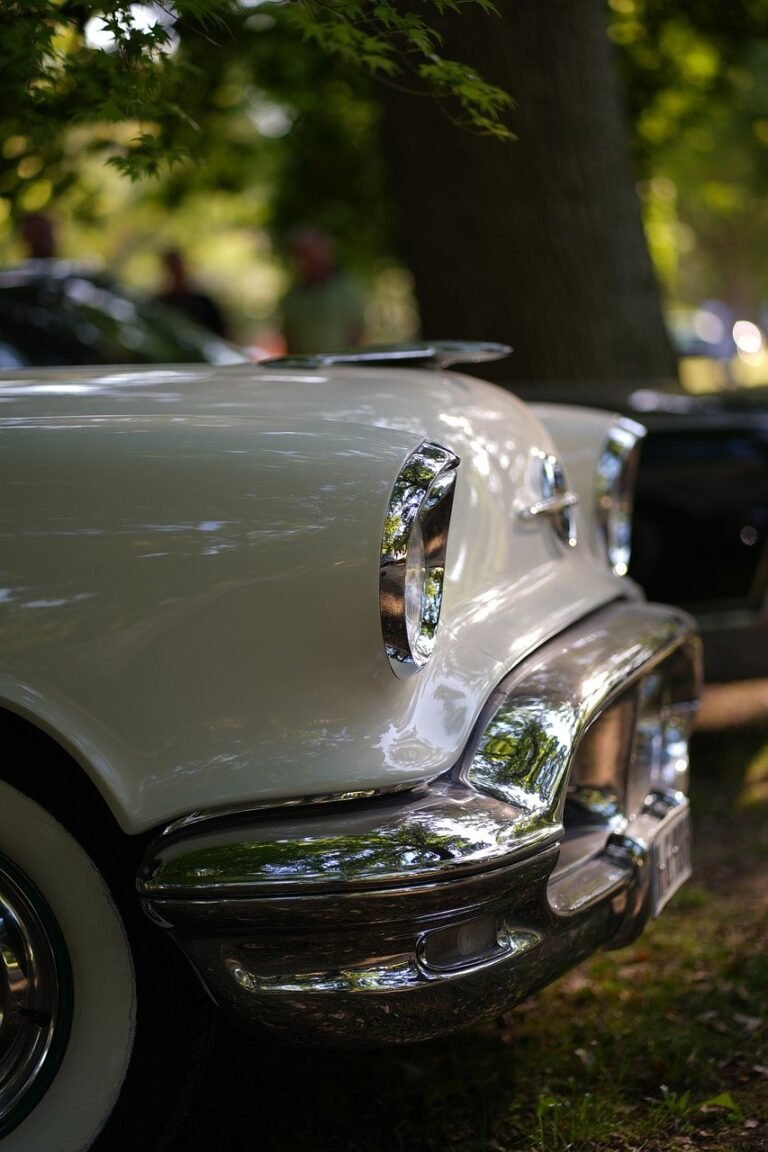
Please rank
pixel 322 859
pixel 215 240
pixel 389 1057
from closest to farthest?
pixel 322 859, pixel 389 1057, pixel 215 240

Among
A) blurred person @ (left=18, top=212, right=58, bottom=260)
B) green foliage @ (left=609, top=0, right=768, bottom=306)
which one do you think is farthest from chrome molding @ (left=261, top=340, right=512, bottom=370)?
blurred person @ (left=18, top=212, right=58, bottom=260)

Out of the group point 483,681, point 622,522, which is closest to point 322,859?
point 483,681

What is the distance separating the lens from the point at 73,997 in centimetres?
202

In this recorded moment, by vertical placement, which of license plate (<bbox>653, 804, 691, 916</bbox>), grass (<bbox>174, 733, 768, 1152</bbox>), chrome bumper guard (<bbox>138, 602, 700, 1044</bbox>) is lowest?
grass (<bbox>174, 733, 768, 1152</bbox>)

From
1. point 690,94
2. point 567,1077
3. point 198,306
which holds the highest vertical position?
point 690,94

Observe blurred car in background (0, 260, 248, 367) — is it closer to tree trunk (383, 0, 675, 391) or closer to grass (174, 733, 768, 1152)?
tree trunk (383, 0, 675, 391)

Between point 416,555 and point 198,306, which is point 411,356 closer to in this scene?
point 416,555

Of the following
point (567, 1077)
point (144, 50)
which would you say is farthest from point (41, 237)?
point (567, 1077)

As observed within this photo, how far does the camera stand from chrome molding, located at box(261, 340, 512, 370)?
2875 mm

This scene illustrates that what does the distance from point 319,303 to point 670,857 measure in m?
5.00

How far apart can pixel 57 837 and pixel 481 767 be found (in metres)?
0.65

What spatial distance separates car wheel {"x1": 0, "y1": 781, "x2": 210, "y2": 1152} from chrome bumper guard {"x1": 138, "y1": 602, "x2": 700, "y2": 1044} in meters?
0.13

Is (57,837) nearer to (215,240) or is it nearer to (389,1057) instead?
(389,1057)

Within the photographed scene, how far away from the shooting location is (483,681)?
2.20 metres
